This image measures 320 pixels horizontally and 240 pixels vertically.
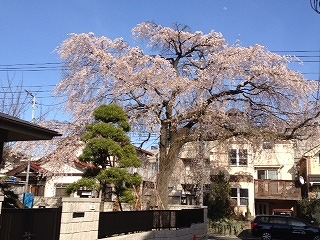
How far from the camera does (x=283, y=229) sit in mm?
23031

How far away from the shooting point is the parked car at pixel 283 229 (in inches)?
898

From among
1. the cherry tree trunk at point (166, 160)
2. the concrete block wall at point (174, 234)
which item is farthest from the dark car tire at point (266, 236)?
the cherry tree trunk at point (166, 160)

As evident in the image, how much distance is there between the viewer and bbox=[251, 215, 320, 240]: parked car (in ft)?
74.8

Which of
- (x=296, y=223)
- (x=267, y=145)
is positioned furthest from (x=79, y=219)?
(x=296, y=223)

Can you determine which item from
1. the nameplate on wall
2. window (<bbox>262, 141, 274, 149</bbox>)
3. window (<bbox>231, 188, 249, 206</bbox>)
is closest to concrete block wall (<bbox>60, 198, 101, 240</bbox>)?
the nameplate on wall

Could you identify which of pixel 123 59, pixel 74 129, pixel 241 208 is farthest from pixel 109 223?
pixel 241 208

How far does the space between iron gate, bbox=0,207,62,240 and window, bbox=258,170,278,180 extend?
31.6 m

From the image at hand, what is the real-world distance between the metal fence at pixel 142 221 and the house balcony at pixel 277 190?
18.2 m

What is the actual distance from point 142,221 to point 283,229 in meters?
13.1

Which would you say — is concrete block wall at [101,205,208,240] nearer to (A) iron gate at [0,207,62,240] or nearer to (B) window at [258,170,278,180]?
(A) iron gate at [0,207,62,240]

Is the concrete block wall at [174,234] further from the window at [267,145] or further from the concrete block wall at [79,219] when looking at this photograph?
the window at [267,145]

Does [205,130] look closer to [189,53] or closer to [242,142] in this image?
[242,142]

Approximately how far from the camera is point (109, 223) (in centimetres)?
1079

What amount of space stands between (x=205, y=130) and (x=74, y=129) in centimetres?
606
